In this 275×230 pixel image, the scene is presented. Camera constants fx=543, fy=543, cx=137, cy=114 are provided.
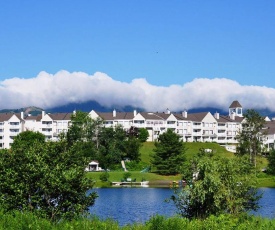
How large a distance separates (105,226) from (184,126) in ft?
545

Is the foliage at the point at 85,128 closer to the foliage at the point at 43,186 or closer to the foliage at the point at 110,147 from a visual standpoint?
the foliage at the point at 110,147

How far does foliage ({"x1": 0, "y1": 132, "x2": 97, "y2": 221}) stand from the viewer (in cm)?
3297

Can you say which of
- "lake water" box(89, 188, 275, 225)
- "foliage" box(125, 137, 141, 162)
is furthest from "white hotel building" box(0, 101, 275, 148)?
"lake water" box(89, 188, 275, 225)

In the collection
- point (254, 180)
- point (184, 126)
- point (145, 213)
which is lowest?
point (145, 213)

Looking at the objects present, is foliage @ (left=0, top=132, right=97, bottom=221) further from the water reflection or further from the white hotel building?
the white hotel building

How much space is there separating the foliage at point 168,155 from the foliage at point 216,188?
73.6m

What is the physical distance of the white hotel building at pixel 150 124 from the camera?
7229 inches

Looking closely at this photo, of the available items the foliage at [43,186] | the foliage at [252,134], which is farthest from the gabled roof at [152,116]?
the foliage at [43,186]

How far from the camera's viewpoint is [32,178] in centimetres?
3356

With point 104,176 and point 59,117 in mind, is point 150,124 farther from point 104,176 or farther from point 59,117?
point 104,176

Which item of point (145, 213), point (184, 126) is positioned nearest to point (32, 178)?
point (145, 213)

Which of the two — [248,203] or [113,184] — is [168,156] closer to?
[113,184]

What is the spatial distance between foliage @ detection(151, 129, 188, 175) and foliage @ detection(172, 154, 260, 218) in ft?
241

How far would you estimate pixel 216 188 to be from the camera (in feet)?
112
